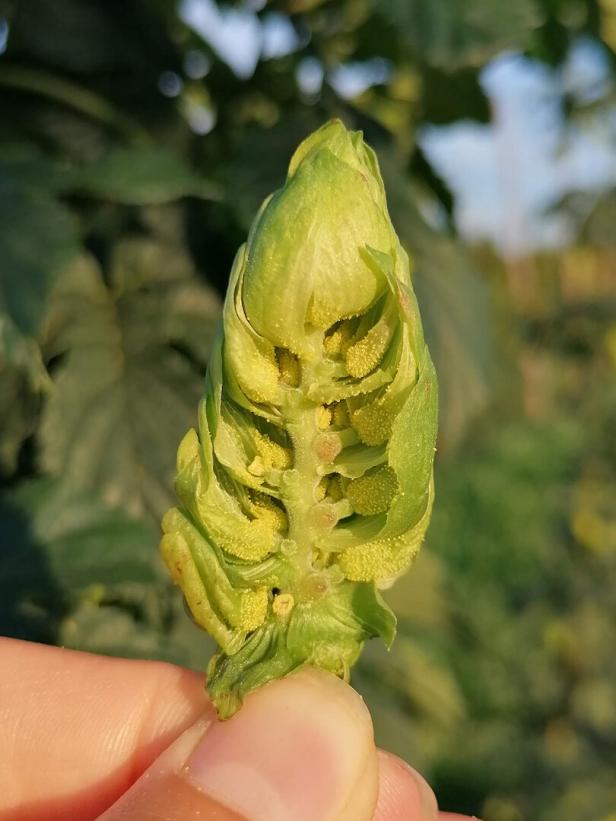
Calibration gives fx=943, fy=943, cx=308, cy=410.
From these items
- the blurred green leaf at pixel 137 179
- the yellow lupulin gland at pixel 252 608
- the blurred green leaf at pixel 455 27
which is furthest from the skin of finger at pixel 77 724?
the blurred green leaf at pixel 455 27

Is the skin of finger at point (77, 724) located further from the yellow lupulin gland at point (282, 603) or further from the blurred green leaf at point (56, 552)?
the yellow lupulin gland at point (282, 603)

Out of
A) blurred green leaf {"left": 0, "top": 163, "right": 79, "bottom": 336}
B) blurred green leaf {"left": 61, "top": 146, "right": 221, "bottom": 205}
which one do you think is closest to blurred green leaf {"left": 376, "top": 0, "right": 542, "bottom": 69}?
blurred green leaf {"left": 61, "top": 146, "right": 221, "bottom": 205}

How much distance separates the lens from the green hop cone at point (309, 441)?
15.8 inches

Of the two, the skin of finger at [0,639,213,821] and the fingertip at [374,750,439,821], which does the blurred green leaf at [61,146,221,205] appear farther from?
the fingertip at [374,750,439,821]

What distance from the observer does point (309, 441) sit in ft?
1.42

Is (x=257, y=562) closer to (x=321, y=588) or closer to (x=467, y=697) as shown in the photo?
(x=321, y=588)

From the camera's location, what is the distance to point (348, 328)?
1.43ft

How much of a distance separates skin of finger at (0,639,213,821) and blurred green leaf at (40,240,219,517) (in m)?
0.17

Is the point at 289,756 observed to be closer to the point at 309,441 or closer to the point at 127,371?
the point at 309,441

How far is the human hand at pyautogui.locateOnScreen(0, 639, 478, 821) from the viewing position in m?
0.50

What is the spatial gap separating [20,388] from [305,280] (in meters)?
0.57

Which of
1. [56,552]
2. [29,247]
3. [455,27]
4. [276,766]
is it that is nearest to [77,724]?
[56,552]

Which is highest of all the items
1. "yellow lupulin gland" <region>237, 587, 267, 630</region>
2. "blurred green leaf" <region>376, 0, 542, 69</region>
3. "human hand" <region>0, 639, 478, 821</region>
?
"blurred green leaf" <region>376, 0, 542, 69</region>

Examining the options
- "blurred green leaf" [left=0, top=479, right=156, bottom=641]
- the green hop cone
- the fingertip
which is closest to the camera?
the green hop cone
